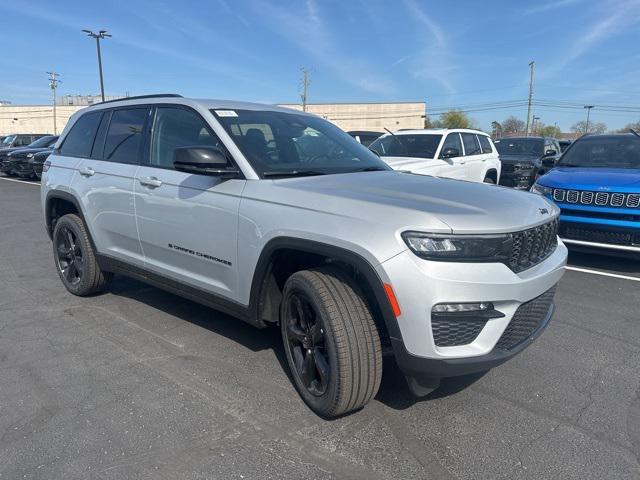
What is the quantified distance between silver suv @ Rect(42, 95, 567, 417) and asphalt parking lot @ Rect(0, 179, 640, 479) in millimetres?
285

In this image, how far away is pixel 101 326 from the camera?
4.24 m

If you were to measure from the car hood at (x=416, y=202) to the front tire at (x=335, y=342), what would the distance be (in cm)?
40

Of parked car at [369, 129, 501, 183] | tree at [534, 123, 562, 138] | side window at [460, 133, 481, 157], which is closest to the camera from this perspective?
parked car at [369, 129, 501, 183]

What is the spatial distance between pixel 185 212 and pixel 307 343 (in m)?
1.33

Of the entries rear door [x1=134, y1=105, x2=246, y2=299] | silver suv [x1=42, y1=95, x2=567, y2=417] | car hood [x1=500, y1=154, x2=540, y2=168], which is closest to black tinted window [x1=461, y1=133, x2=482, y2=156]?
car hood [x1=500, y1=154, x2=540, y2=168]

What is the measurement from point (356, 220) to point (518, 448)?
1483 mm

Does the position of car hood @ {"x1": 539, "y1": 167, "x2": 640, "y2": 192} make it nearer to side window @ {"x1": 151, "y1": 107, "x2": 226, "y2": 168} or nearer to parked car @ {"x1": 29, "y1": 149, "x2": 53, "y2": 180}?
side window @ {"x1": 151, "y1": 107, "x2": 226, "y2": 168}

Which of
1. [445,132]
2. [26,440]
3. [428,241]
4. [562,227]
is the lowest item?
[26,440]

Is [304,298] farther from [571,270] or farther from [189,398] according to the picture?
[571,270]

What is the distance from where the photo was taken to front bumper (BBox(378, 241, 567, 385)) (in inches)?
93.4

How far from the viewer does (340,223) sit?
2637 mm

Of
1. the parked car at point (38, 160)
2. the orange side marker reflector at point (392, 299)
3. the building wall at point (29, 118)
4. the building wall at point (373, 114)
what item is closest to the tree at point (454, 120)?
the building wall at point (373, 114)

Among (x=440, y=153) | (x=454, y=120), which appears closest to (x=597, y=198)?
(x=440, y=153)

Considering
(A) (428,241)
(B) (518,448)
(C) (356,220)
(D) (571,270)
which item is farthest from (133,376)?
(D) (571,270)
